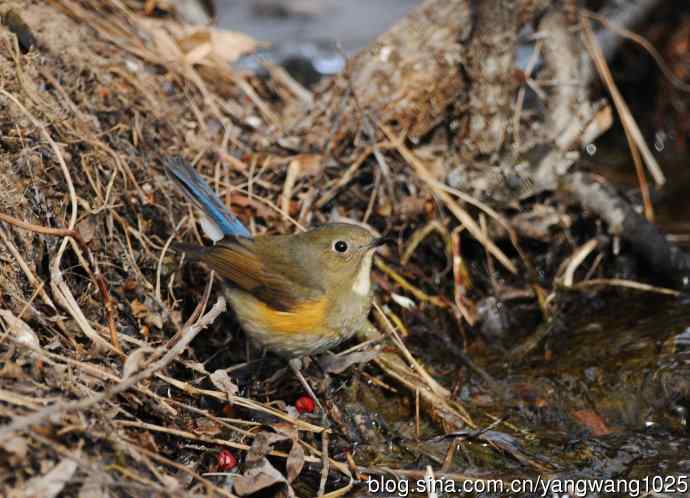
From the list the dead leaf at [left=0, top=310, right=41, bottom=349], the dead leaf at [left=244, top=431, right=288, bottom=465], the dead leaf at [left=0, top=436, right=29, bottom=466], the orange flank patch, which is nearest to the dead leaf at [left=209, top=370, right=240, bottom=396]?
the dead leaf at [left=244, top=431, right=288, bottom=465]

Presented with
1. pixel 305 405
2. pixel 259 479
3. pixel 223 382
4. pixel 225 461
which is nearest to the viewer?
pixel 259 479

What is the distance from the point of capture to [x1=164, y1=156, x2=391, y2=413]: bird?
14.5 ft

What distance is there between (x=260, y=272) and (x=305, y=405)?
28.3 inches

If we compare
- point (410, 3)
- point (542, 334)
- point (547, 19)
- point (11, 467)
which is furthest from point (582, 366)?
point (410, 3)

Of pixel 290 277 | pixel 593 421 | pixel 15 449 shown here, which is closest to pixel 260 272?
pixel 290 277

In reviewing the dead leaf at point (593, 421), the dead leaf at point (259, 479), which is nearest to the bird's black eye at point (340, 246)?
the dead leaf at point (259, 479)

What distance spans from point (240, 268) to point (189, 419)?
2.84 feet

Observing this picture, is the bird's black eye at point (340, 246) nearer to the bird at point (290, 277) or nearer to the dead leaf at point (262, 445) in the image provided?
the bird at point (290, 277)

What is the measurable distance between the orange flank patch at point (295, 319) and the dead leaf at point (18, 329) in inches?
45.2

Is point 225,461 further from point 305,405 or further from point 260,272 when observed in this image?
point 260,272

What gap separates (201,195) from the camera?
A: 471cm

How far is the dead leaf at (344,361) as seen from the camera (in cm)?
463

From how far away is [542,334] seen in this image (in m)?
5.30

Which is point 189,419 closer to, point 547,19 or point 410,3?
point 547,19
